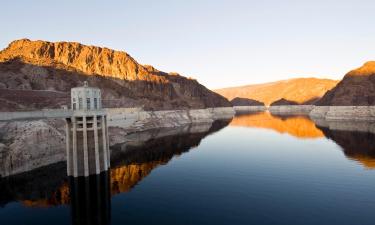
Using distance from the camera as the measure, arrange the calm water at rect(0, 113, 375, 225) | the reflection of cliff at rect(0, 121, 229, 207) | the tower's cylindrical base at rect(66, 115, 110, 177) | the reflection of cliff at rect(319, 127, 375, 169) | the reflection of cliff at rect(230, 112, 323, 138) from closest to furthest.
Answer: the calm water at rect(0, 113, 375, 225)
the reflection of cliff at rect(0, 121, 229, 207)
the tower's cylindrical base at rect(66, 115, 110, 177)
the reflection of cliff at rect(319, 127, 375, 169)
the reflection of cliff at rect(230, 112, 323, 138)

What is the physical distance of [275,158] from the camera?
63.5 metres

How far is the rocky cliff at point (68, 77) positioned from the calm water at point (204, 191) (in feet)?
146

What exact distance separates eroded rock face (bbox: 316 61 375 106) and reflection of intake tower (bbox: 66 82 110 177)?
161849 millimetres

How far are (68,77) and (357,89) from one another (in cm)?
16556

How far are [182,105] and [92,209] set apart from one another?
141505 millimetres

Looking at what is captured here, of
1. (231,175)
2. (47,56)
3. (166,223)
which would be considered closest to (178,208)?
(166,223)

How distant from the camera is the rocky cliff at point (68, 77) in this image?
93.6m

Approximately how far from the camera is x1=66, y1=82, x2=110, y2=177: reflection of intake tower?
43.3 metres

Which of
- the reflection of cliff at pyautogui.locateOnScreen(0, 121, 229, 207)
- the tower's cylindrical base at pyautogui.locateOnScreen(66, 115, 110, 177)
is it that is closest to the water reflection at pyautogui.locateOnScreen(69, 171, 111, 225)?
the reflection of cliff at pyautogui.locateOnScreen(0, 121, 229, 207)

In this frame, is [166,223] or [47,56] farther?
[47,56]

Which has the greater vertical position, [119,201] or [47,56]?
[47,56]

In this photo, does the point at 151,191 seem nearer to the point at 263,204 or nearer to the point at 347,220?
the point at 263,204

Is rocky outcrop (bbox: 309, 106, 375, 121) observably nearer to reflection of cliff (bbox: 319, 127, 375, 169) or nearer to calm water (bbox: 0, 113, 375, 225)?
reflection of cliff (bbox: 319, 127, 375, 169)

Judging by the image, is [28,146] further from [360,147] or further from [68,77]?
[68,77]
